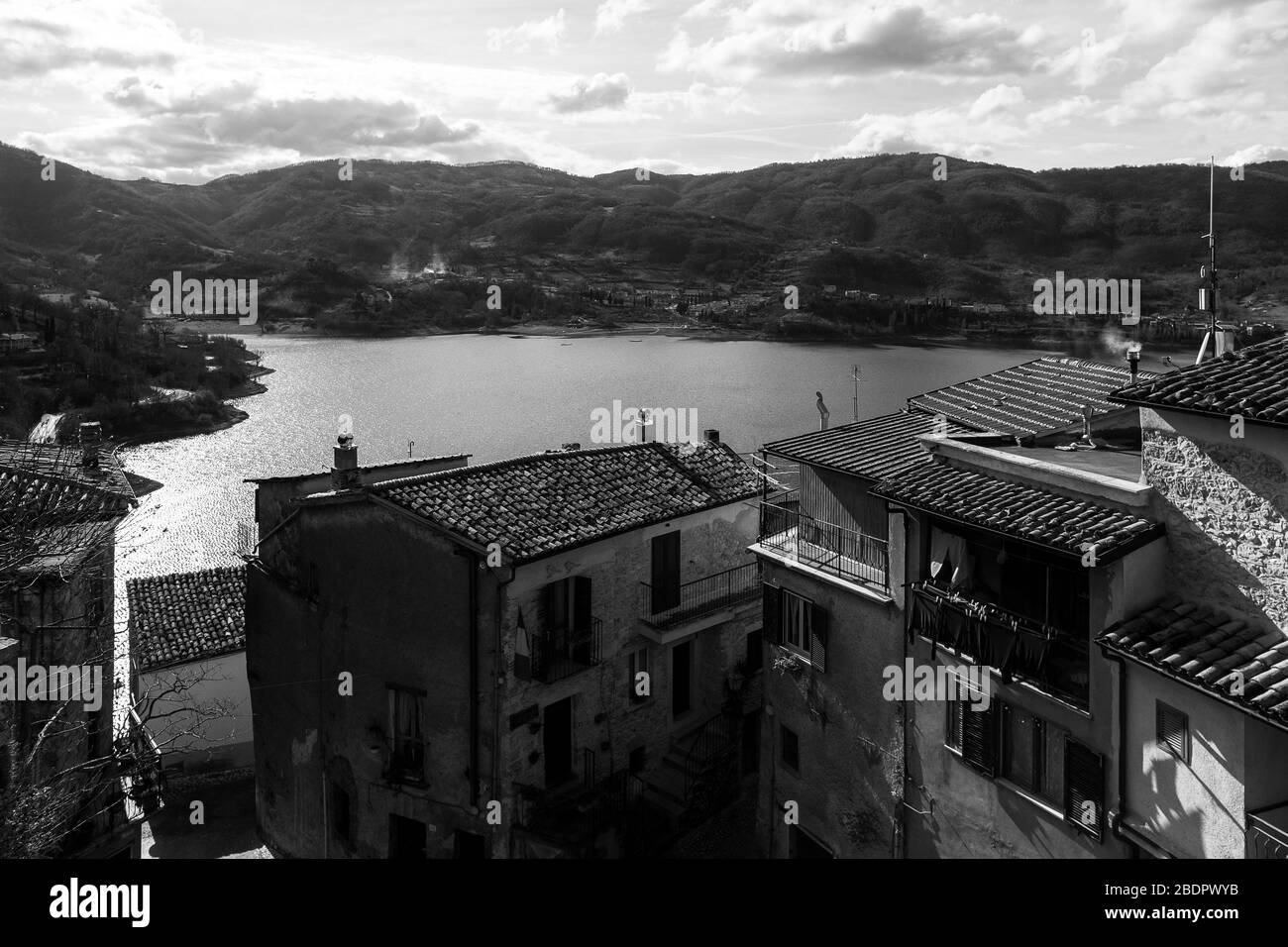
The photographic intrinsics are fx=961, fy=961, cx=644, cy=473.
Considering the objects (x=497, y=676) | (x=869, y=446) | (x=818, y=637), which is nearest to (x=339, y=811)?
(x=497, y=676)

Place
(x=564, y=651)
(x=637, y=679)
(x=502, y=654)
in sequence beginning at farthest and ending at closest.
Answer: (x=637, y=679)
(x=564, y=651)
(x=502, y=654)

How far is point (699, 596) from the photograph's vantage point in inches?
784

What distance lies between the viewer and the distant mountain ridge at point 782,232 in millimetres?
115938

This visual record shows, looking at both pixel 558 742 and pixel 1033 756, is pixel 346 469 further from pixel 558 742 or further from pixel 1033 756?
Result: pixel 1033 756

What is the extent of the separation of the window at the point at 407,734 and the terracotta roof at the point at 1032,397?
1080 centimetres

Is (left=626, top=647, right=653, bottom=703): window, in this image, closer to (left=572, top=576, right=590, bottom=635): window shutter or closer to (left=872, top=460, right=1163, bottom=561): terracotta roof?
(left=572, top=576, right=590, bottom=635): window shutter

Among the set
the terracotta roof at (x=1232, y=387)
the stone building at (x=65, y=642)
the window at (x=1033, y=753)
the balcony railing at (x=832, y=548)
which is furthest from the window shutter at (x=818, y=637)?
the stone building at (x=65, y=642)

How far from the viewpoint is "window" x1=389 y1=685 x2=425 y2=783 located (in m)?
17.3

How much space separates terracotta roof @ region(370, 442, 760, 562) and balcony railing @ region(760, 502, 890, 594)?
9.11ft

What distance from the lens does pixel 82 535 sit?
14.7 meters

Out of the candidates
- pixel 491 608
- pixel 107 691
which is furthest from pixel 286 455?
pixel 491 608

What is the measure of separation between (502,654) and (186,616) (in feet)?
45.9
